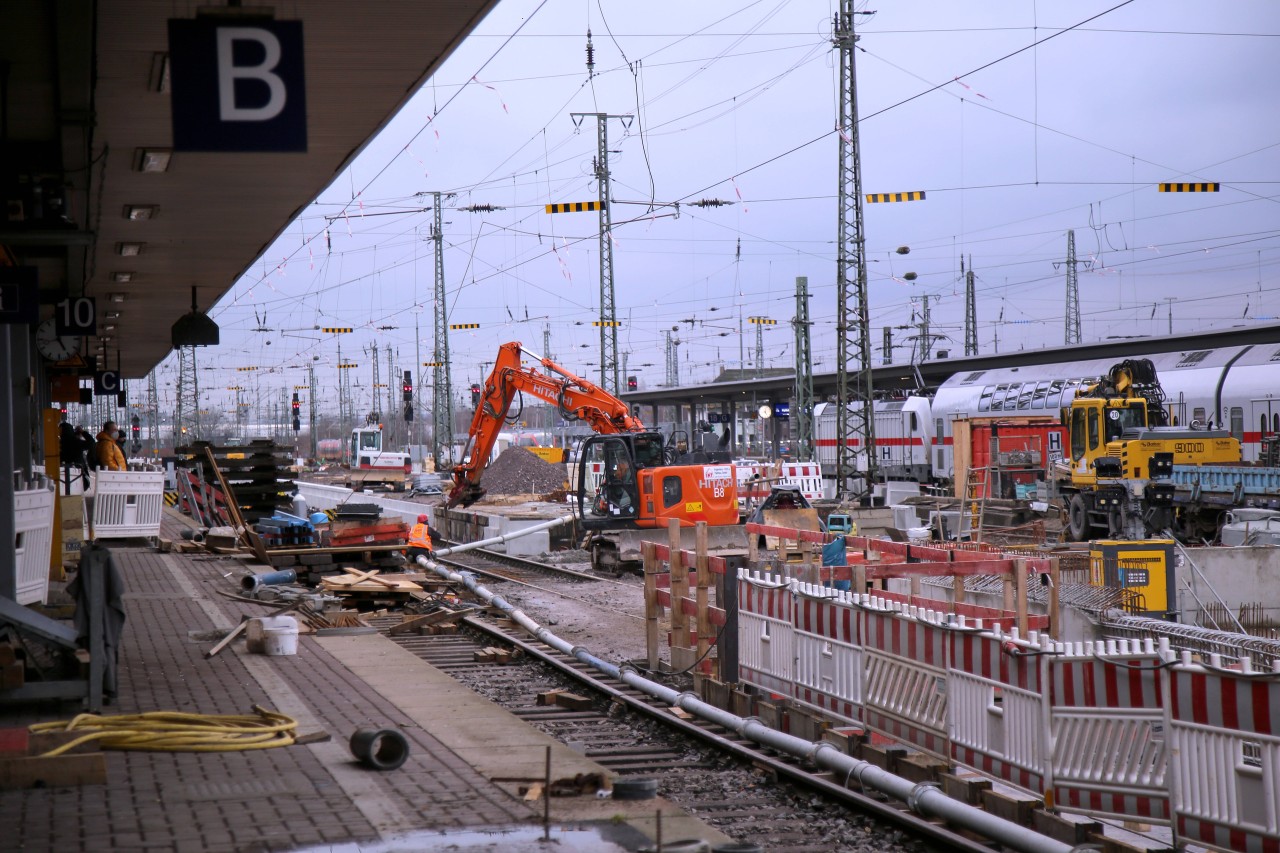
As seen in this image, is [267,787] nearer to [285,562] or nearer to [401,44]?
[401,44]

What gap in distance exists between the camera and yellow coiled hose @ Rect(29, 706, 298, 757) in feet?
26.4

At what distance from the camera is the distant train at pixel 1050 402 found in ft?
117

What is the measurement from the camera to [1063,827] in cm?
718

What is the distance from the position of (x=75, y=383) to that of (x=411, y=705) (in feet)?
53.4

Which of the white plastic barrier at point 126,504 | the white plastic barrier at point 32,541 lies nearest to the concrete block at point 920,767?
the white plastic barrier at point 32,541

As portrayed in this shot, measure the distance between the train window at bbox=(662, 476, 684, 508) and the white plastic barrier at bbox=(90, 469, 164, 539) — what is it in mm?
9209

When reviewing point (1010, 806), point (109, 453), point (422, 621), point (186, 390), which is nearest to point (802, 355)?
point (109, 453)

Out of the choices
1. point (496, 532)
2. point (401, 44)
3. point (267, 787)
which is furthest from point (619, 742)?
point (496, 532)

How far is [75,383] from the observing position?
78.4 ft

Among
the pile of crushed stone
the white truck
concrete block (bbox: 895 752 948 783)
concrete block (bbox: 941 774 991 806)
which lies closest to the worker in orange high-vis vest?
concrete block (bbox: 895 752 948 783)

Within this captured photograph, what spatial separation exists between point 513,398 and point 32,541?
61.8 feet

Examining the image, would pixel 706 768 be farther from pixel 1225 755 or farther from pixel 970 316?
pixel 970 316

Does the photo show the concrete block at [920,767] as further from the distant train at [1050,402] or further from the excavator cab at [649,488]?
the distant train at [1050,402]

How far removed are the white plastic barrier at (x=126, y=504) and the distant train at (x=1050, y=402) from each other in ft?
84.5
